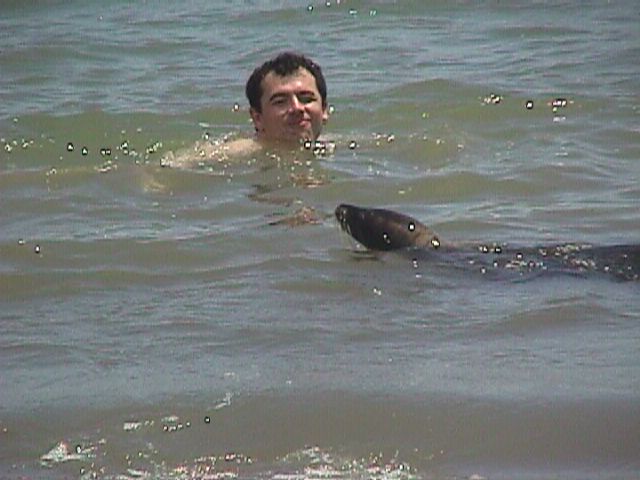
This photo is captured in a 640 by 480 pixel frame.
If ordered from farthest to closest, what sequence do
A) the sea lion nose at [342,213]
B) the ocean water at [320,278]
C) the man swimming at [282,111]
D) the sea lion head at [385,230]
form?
the man swimming at [282,111]
the sea lion nose at [342,213]
the sea lion head at [385,230]
the ocean water at [320,278]

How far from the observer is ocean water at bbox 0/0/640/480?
357 centimetres

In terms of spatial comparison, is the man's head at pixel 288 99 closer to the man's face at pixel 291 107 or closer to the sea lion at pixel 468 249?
the man's face at pixel 291 107

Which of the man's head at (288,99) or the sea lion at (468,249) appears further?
the man's head at (288,99)

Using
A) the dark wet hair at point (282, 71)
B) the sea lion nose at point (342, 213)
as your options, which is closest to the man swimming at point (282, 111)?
the dark wet hair at point (282, 71)

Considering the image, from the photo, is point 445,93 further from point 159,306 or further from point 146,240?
point 159,306

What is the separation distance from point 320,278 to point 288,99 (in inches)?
126

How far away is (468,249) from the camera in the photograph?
5602 millimetres

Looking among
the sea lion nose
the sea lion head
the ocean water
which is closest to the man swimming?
the ocean water

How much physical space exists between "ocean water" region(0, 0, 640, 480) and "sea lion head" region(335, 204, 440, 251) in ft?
0.23

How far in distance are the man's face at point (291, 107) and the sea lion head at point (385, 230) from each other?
2.87 metres

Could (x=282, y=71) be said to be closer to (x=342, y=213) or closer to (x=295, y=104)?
(x=295, y=104)

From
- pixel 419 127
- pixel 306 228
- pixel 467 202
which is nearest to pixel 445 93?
pixel 419 127

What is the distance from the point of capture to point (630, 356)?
13.6 ft

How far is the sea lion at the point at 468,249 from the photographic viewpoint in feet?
17.4
